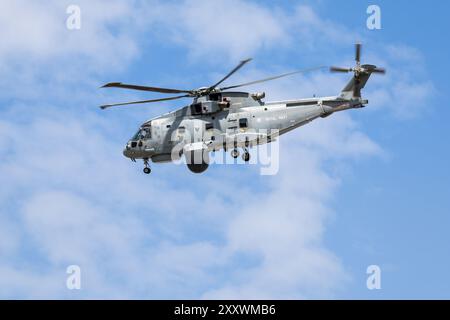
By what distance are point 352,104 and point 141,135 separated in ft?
59.3

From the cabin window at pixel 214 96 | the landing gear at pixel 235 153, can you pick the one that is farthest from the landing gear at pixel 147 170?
the landing gear at pixel 235 153

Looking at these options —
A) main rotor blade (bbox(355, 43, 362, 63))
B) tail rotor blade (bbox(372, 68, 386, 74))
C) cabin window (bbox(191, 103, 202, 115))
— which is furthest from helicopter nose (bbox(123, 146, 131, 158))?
tail rotor blade (bbox(372, 68, 386, 74))

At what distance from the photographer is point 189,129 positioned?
78.6 metres

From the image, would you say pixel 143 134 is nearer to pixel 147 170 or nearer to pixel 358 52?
pixel 147 170

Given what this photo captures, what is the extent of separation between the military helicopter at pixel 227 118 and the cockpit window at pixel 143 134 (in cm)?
11

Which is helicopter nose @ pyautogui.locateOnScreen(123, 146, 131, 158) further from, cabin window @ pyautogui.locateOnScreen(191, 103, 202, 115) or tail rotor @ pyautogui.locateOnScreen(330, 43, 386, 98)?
tail rotor @ pyautogui.locateOnScreen(330, 43, 386, 98)

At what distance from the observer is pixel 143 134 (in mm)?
81250

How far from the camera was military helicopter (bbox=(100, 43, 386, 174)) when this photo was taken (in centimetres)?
7612

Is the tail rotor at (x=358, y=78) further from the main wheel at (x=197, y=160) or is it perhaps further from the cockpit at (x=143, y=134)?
the cockpit at (x=143, y=134)

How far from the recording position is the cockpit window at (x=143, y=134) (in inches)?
3184

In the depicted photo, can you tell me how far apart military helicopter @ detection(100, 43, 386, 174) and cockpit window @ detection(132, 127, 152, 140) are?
113mm
